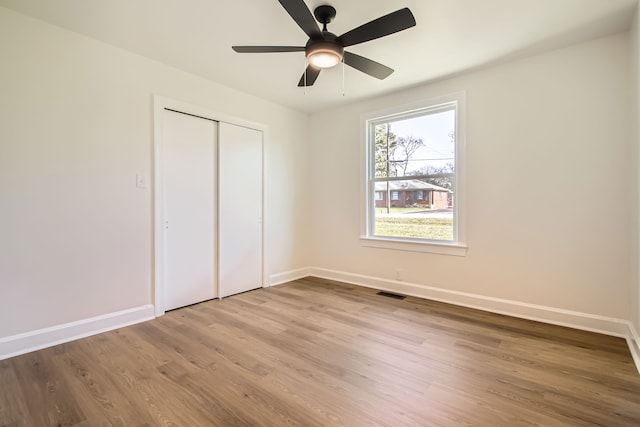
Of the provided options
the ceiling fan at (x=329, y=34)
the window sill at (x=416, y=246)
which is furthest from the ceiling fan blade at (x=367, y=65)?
the window sill at (x=416, y=246)

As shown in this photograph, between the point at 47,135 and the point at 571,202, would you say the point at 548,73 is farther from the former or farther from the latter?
the point at 47,135

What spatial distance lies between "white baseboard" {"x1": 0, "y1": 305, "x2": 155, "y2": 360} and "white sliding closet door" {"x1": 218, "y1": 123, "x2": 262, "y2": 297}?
94cm

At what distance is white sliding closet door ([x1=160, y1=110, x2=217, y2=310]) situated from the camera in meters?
3.11

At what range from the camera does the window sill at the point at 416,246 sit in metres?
3.32

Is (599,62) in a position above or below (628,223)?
above

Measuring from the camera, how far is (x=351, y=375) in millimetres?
1935

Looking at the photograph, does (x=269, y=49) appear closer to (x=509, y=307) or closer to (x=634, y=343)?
(x=509, y=307)

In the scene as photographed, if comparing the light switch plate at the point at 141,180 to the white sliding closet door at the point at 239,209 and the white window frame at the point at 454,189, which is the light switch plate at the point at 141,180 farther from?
the white window frame at the point at 454,189

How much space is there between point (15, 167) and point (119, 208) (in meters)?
0.74

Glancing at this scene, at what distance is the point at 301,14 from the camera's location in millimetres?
1795

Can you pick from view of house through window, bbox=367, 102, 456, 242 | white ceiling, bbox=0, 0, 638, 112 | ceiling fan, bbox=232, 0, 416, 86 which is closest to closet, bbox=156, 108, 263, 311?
white ceiling, bbox=0, 0, 638, 112

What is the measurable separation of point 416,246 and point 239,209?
2287 millimetres

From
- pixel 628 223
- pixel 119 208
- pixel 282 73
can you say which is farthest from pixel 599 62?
pixel 119 208

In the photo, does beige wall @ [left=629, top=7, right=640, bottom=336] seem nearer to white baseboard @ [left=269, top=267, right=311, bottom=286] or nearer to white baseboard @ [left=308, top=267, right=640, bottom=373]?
white baseboard @ [left=308, top=267, right=640, bottom=373]
